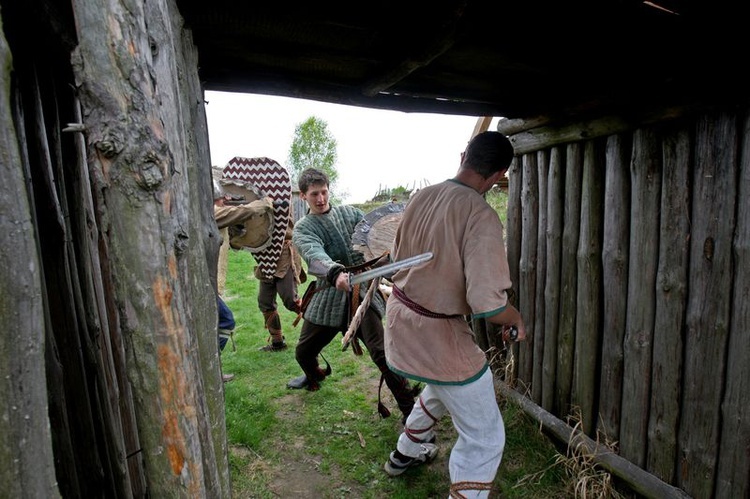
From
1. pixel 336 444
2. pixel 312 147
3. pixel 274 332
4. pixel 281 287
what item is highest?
pixel 312 147

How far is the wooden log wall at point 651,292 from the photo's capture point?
6.16 ft

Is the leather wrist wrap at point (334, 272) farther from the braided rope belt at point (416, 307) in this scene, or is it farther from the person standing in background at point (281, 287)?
the person standing in background at point (281, 287)

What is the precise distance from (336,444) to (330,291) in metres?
1.16

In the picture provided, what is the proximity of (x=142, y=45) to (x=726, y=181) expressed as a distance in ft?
7.50

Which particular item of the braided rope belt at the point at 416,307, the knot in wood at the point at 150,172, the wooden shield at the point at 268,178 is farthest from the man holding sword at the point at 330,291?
the knot in wood at the point at 150,172

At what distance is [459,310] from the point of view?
7.08ft

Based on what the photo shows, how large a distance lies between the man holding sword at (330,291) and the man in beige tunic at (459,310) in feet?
3.22

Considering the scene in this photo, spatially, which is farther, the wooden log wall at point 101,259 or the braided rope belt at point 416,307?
the braided rope belt at point 416,307

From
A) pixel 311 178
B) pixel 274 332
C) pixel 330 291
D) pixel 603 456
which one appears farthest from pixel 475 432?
pixel 274 332

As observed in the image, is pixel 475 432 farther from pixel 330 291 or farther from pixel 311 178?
pixel 311 178

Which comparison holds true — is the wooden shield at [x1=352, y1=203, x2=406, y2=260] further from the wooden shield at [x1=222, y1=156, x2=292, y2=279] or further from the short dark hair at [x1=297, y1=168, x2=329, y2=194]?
the wooden shield at [x1=222, y1=156, x2=292, y2=279]

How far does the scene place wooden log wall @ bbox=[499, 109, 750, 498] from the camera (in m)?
1.88

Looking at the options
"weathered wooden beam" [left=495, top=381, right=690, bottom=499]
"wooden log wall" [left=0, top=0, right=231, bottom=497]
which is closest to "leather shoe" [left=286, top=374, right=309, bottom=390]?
"weathered wooden beam" [left=495, top=381, right=690, bottom=499]

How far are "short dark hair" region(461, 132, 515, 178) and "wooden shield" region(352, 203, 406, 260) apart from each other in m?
1.16
